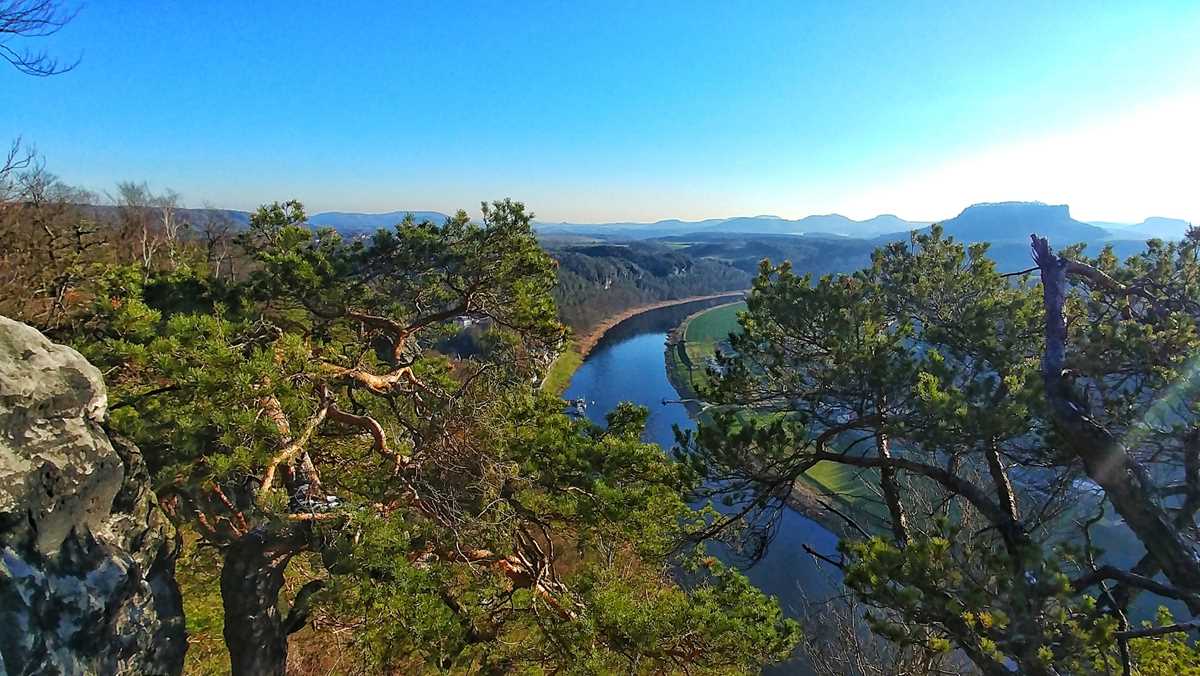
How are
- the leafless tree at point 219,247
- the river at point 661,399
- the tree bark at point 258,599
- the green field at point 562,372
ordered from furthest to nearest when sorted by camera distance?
the green field at point 562,372
the river at point 661,399
the leafless tree at point 219,247
the tree bark at point 258,599

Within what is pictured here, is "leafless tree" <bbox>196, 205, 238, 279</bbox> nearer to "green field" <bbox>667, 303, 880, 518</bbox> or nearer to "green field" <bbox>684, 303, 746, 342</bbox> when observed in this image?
"green field" <bbox>667, 303, 880, 518</bbox>

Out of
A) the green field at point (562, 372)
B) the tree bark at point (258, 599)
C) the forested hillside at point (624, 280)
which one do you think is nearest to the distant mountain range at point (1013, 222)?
the forested hillside at point (624, 280)

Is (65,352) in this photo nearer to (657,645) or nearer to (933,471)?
(657,645)

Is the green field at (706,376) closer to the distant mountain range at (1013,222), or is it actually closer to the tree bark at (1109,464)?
the tree bark at (1109,464)

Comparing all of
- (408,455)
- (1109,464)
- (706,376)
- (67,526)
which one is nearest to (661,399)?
(706,376)

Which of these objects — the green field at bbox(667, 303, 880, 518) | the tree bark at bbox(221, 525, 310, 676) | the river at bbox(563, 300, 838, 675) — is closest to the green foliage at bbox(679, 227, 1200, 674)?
the green field at bbox(667, 303, 880, 518)

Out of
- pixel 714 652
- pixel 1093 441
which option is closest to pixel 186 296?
pixel 714 652

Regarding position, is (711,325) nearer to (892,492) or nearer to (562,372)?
(562,372)
